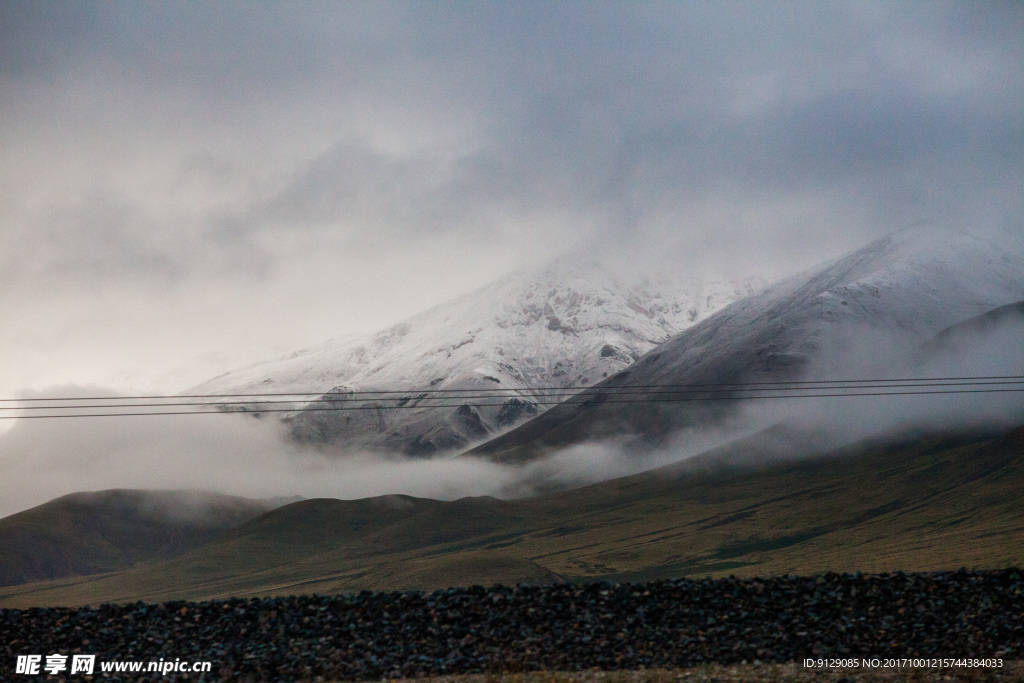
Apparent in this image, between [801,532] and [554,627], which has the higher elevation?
[554,627]

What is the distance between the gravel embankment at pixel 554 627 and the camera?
2083cm

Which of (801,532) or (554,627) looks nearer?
(554,627)

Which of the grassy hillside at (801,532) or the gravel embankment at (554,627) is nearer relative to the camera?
the gravel embankment at (554,627)

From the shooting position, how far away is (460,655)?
20.9 metres

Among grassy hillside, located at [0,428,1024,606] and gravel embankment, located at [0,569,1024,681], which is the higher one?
gravel embankment, located at [0,569,1024,681]

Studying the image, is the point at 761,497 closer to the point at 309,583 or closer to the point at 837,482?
the point at 837,482

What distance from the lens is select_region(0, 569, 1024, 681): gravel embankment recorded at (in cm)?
2083

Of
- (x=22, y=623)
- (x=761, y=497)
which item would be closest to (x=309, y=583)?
(x=761, y=497)

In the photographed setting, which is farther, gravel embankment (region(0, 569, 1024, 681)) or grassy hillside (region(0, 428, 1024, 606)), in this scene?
grassy hillside (region(0, 428, 1024, 606))

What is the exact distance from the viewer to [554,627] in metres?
22.0

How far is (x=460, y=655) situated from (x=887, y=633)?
10684 mm

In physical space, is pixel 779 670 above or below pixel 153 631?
below

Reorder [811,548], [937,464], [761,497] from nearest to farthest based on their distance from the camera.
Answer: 1. [811,548]
2. [937,464]
3. [761,497]

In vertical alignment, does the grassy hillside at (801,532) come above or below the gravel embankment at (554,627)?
below
